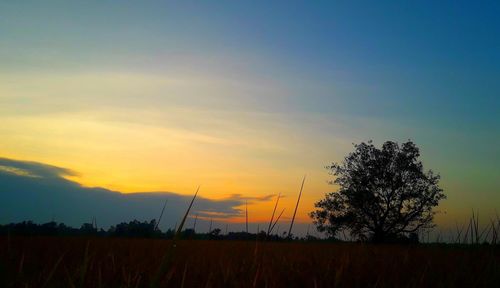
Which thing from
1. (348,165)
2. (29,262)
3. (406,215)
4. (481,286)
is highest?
(348,165)

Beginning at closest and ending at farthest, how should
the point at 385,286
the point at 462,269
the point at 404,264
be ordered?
the point at 385,286, the point at 462,269, the point at 404,264

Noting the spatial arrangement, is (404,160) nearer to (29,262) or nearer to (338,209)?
(338,209)

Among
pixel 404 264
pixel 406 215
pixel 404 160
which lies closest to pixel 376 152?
pixel 404 160

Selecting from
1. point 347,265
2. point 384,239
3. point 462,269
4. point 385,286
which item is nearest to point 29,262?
point 347,265

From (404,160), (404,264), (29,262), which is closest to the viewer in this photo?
(404,264)

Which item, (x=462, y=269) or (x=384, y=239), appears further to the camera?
(x=384, y=239)

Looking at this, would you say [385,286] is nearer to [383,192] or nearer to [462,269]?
[462,269]

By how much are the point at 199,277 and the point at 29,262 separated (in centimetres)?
287

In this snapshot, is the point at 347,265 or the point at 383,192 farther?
the point at 383,192

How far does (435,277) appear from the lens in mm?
3750

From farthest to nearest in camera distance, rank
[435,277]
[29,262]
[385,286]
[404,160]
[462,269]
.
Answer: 1. [404,160]
2. [29,262]
3. [462,269]
4. [435,277]
5. [385,286]

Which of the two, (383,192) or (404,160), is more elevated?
(404,160)

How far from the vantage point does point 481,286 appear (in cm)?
317

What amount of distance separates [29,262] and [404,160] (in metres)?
46.4
